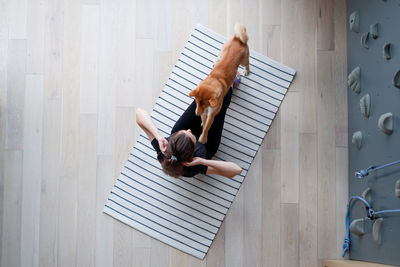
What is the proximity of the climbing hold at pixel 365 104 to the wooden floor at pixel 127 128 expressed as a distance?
0.88 ft

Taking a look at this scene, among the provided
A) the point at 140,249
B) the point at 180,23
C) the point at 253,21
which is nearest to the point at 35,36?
the point at 180,23

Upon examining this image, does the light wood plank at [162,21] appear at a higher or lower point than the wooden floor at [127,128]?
higher

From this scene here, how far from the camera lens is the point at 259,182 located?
7.56 feet

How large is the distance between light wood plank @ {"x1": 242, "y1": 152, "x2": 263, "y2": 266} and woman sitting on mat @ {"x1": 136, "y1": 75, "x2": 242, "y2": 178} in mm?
305

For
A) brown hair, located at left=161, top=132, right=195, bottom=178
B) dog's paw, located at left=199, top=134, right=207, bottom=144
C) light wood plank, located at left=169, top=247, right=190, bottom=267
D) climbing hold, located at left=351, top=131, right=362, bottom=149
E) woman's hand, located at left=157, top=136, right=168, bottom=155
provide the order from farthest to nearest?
light wood plank, located at left=169, top=247, right=190, bottom=267 < climbing hold, located at left=351, top=131, right=362, bottom=149 < dog's paw, located at left=199, top=134, right=207, bottom=144 < woman's hand, located at left=157, top=136, right=168, bottom=155 < brown hair, located at left=161, top=132, right=195, bottom=178

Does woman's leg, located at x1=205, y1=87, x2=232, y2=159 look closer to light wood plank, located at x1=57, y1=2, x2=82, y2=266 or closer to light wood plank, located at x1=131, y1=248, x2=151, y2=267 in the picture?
light wood plank, located at x1=131, y1=248, x2=151, y2=267

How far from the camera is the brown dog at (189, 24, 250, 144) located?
1.77 metres

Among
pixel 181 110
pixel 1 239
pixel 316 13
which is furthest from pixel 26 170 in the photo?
pixel 316 13

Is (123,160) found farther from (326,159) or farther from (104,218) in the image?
(326,159)

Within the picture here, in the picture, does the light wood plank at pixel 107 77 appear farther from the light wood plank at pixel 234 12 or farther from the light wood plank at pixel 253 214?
the light wood plank at pixel 253 214

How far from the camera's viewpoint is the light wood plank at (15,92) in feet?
7.62

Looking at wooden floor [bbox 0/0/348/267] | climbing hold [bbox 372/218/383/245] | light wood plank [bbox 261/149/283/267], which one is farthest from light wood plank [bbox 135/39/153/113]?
climbing hold [bbox 372/218/383/245]

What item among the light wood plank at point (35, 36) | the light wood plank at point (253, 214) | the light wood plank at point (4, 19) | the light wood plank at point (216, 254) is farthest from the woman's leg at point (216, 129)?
the light wood plank at point (4, 19)

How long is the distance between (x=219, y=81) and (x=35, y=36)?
1353 millimetres
